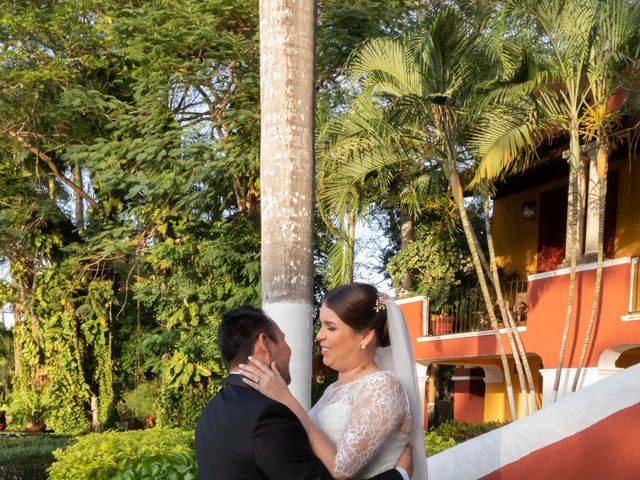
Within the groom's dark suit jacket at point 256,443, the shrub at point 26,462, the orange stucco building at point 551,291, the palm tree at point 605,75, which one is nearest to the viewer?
the groom's dark suit jacket at point 256,443

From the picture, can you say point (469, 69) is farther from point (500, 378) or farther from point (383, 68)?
point (500, 378)

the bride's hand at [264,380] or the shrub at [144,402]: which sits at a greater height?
the bride's hand at [264,380]

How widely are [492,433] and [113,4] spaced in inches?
643

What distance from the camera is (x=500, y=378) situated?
17656mm

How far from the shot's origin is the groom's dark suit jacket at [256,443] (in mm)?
2447

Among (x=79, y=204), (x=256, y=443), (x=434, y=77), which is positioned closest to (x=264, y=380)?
(x=256, y=443)

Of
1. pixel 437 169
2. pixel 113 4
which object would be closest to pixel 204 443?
pixel 437 169

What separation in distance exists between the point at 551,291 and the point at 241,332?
10.4 metres

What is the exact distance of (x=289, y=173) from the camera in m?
5.54

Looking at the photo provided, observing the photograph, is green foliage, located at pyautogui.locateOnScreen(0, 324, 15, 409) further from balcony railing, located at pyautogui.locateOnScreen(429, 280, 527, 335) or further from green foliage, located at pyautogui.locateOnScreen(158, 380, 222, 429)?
balcony railing, located at pyautogui.locateOnScreen(429, 280, 527, 335)

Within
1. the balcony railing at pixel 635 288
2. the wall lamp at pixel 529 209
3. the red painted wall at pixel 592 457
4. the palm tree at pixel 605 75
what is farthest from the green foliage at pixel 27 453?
the red painted wall at pixel 592 457

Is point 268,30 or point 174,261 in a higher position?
point 268,30

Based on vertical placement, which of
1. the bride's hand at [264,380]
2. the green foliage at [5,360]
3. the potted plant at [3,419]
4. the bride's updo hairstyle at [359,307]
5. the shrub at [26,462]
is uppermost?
the bride's updo hairstyle at [359,307]

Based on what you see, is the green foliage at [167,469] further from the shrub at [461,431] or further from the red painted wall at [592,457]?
the shrub at [461,431]
